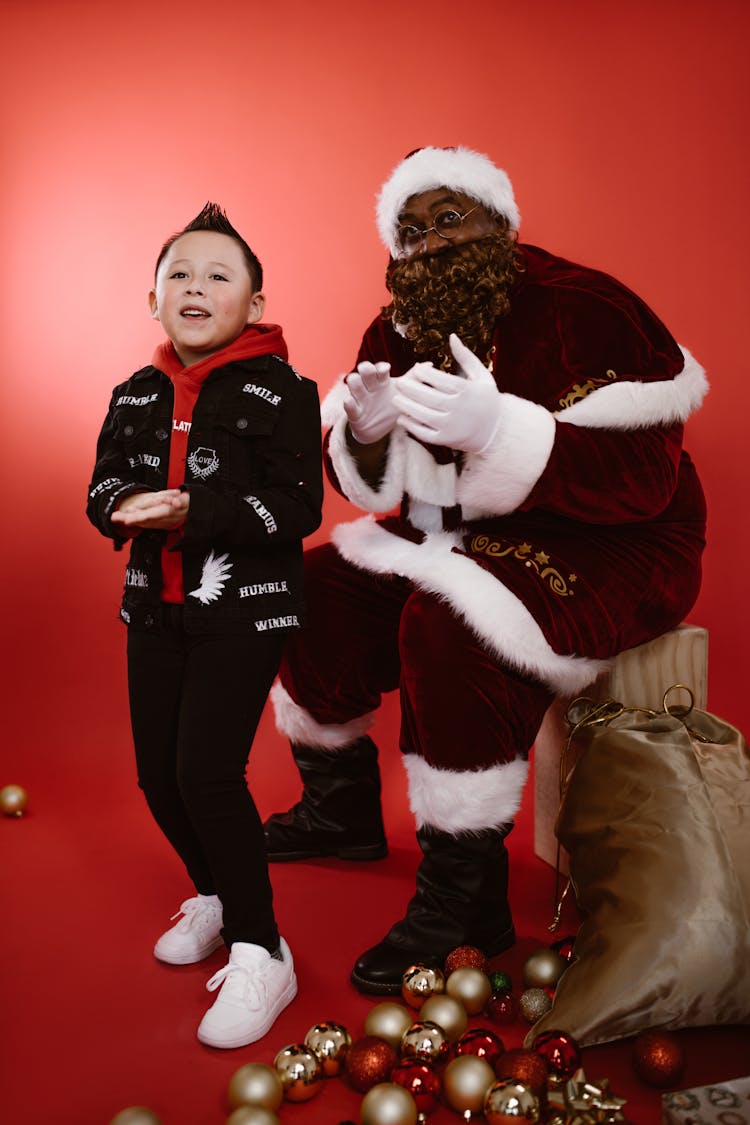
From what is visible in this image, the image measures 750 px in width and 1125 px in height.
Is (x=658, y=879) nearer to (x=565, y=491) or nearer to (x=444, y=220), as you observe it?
(x=565, y=491)

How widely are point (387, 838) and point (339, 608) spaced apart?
56 centimetres

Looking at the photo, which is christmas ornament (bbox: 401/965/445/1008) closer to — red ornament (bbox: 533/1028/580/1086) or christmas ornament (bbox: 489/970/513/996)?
christmas ornament (bbox: 489/970/513/996)

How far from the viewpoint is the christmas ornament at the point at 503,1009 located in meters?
1.54

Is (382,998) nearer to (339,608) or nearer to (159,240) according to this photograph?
(339,608)

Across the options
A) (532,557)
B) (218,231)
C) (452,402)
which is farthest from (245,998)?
(218,231)

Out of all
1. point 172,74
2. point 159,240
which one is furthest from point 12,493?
point 172,74

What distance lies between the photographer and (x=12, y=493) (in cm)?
274

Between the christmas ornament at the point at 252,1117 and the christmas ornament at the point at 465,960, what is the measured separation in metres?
0.44

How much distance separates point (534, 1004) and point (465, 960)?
0.41ft

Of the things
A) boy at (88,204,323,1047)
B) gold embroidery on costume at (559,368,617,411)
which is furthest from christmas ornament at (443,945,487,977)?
gold embroidery on costume at (559,368,617,411)

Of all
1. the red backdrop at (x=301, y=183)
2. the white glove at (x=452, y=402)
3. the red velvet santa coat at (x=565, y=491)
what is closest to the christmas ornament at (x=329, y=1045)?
the red velvet santa coat at (x=565, y=491)

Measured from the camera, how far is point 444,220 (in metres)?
1.88

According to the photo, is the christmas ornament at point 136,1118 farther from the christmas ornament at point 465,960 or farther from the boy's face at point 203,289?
the boy's face at point 203,289

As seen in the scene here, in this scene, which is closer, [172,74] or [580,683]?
[580,683]
